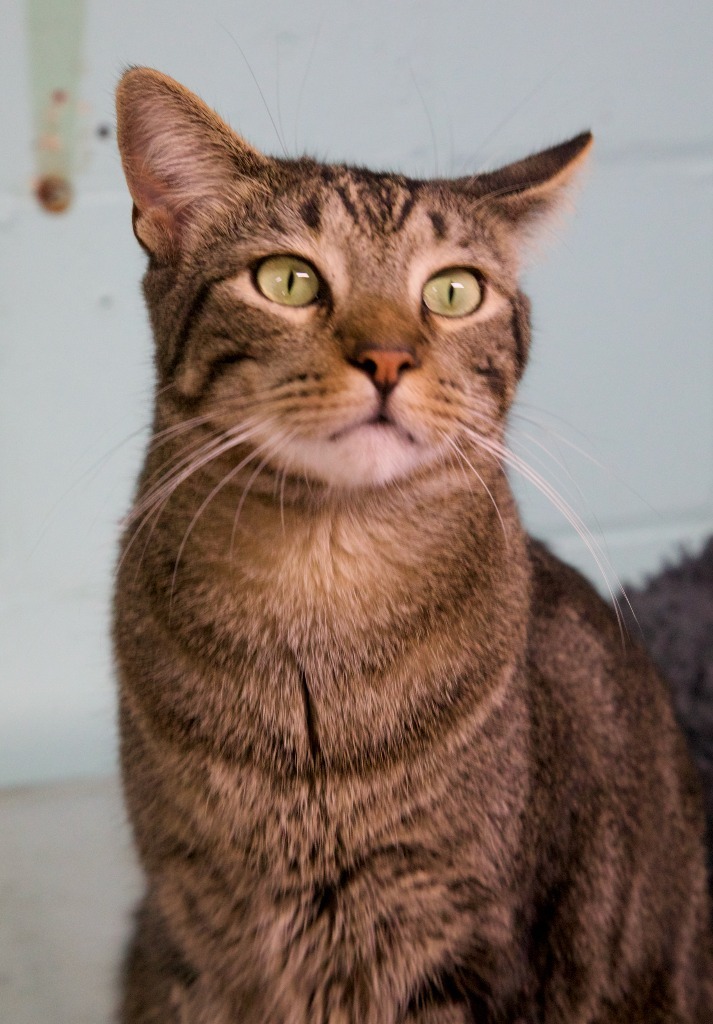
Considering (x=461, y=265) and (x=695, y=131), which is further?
(x=695, y=131)

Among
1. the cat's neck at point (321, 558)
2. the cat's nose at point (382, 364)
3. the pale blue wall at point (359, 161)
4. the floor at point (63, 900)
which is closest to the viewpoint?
the cat's nose at point (382, 364)

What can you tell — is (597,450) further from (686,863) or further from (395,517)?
(395,517)

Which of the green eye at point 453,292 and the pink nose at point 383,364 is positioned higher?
the green eye at point 453,292

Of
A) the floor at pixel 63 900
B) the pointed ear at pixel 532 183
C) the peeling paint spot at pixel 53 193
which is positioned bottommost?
the floor at pixel 63 900

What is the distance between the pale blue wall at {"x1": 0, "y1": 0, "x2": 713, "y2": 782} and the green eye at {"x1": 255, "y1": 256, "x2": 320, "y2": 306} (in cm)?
47

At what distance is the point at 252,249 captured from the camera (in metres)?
0.79

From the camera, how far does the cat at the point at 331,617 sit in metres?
0.77

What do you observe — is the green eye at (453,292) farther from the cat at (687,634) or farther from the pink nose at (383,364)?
the cat at (687,634)

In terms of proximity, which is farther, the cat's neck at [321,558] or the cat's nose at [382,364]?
the cat's neck at [321,558]

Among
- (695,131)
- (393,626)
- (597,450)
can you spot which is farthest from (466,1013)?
(695,131)

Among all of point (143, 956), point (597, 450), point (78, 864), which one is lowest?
point (78, 864)

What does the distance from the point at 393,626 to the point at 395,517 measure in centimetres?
9

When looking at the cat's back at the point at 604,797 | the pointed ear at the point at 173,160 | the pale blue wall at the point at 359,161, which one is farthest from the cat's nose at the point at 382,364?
the pale blue wall at the point at 359,161

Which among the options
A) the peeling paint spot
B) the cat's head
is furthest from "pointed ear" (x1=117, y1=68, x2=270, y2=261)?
the peeling paint spot
